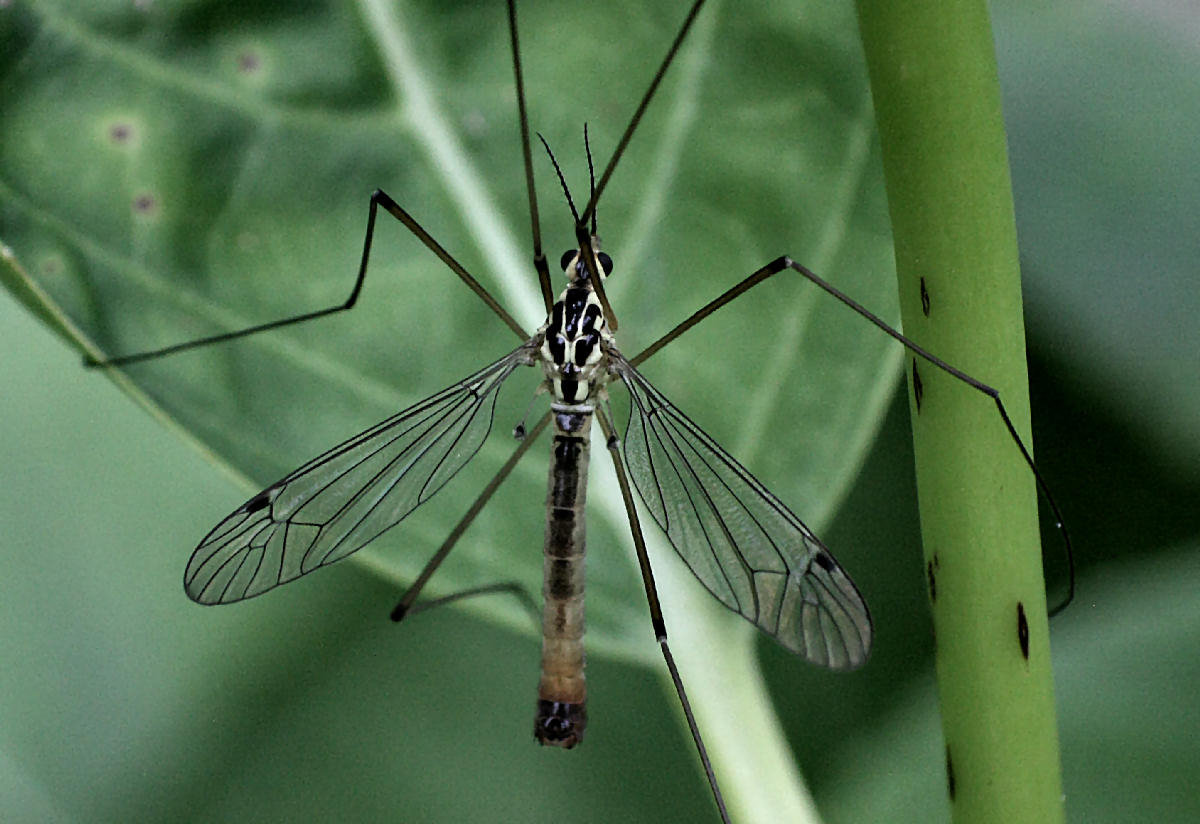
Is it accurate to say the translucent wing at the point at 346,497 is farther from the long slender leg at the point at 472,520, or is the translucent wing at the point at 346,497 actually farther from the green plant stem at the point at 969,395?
the green plant stem at the point at 969,395

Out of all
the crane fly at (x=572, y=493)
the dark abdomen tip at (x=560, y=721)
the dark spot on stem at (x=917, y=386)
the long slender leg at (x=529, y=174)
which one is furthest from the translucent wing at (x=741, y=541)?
the dark spot on stem at (x=917, y=386)

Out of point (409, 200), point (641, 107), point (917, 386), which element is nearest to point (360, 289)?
point (409, 200)

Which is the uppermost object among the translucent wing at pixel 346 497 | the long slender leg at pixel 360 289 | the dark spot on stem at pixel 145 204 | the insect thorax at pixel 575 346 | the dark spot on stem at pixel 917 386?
the dark spot on stem at pixel 145 204

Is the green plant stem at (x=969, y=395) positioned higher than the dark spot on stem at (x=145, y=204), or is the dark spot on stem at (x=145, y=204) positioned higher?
the dark spot on stem at (x=145, y=204)

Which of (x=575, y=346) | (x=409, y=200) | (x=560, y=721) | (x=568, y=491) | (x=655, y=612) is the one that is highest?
(x=409, y=200)

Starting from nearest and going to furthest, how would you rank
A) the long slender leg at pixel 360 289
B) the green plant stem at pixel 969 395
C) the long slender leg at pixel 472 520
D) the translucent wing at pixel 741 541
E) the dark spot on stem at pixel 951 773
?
the green plant stem at pixel 969 395
the dark spot on stem at pixel 951 773
the translucent wing at pixel 741 541
the long slender leg at pixel 360 289
the long slender leg at pixel 472 520

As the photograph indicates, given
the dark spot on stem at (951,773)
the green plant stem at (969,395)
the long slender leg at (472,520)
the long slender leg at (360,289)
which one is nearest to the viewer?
the green plant stem at (969,395)

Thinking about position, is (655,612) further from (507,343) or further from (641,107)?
(641,107)
